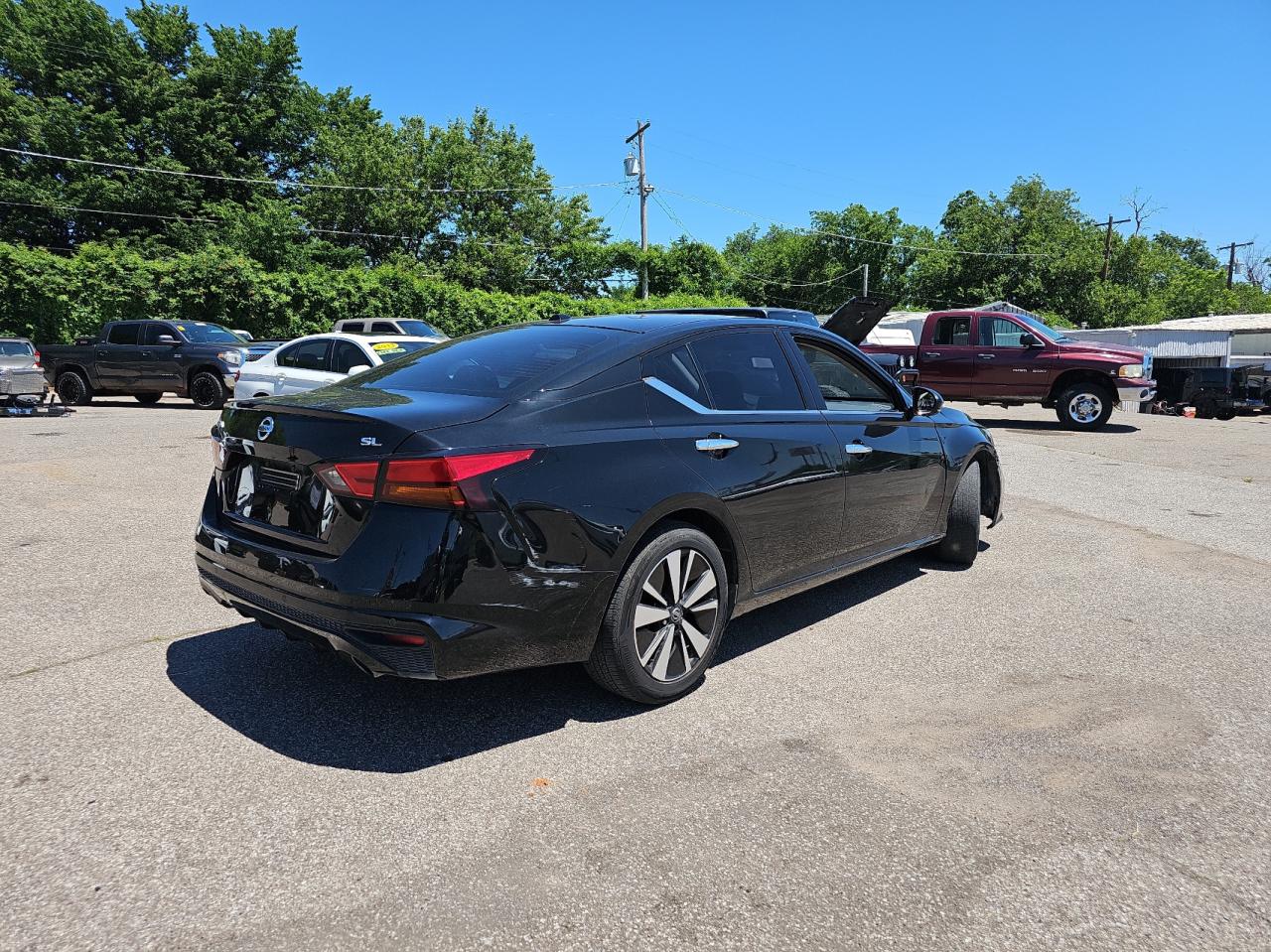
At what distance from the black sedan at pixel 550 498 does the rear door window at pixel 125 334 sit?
16732mm

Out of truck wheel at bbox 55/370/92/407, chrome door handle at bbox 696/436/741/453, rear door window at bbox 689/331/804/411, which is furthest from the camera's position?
truck wheel at bbox 55/370/92/407

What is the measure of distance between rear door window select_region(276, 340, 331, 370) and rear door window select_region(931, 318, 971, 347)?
11162 mm

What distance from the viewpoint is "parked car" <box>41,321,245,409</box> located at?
57.5 ft

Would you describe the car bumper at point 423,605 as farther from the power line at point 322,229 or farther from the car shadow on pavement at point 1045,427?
the power line at point 322,229

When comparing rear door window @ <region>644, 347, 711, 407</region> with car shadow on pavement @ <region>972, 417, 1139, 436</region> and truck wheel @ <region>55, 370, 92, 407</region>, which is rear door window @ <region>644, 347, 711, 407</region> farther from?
truck wheel @ <region>55, 370, 92, 407</region>

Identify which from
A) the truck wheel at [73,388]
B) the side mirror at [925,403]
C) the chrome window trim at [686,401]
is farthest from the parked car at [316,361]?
the chrome window trim at [686,401]

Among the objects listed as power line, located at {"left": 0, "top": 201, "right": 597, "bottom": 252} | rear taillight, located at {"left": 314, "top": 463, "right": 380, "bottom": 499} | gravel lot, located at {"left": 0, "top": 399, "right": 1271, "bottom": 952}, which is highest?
power line, located at {"left": 0, "top": 201, "right": 597, "bottom": 252}

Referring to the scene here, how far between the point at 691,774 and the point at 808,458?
1.71m

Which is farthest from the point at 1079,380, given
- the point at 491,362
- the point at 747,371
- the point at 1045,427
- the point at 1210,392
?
the point at 491,362

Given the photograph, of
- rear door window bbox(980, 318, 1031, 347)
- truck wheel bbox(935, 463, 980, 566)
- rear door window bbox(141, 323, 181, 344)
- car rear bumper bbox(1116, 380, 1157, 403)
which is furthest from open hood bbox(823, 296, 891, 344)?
rear door window bbox(141, 323, 181, 344)

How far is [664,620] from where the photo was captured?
346cm

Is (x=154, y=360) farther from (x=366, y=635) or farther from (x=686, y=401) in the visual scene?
(x=366, y=635)

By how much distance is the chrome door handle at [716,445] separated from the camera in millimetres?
3602

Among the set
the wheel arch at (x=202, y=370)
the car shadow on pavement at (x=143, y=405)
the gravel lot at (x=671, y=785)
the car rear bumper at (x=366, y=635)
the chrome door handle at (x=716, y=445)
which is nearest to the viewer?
the gravel lot at (x=671, y=785)
